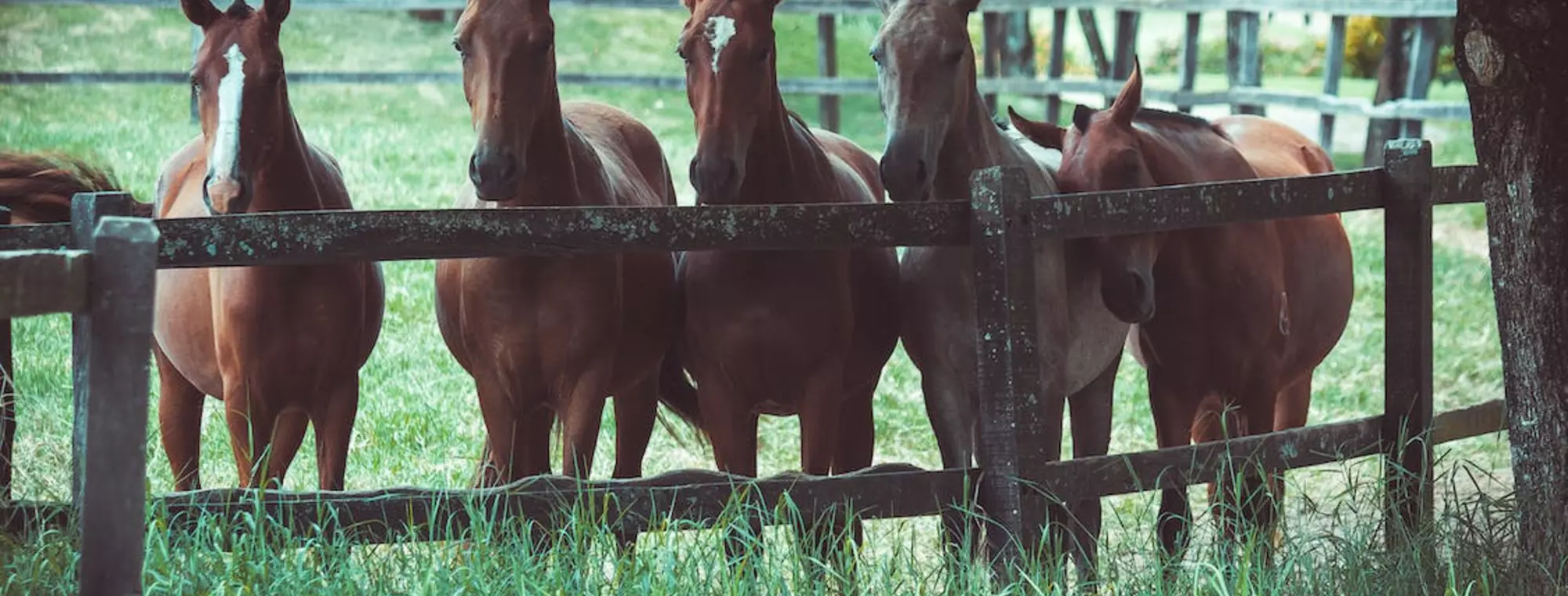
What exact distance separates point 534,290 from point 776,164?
2.64ft

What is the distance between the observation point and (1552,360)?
4.17 m

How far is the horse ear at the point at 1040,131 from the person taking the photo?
512 centimetres

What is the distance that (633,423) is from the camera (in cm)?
534

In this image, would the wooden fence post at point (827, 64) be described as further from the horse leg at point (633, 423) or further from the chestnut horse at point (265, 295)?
the chestnut horse at point (265, 295)

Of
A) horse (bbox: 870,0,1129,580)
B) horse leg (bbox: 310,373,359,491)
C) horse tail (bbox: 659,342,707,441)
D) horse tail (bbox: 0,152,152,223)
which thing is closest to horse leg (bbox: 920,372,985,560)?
horse (bbox: 870,0,1129,580)

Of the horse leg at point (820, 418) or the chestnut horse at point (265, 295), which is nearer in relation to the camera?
the chestnut horse at point (265, 295)

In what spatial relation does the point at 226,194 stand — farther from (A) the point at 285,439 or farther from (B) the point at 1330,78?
(B) the point at 1330,78

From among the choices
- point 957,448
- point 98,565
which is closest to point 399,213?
point 98,565

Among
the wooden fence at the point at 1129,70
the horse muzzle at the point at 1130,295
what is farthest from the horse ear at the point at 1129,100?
the wooden fence at the point at 1129,70

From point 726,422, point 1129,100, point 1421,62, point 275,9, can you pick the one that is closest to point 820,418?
point 726,422

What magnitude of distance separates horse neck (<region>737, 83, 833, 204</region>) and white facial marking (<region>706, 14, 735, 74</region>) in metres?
0.23

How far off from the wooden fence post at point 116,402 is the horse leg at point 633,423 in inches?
101

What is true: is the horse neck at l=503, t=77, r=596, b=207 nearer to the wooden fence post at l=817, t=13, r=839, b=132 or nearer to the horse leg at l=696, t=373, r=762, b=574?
the horse leg at l=696, t=373, r=762, b=574

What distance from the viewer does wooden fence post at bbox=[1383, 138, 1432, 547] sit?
4.71m
